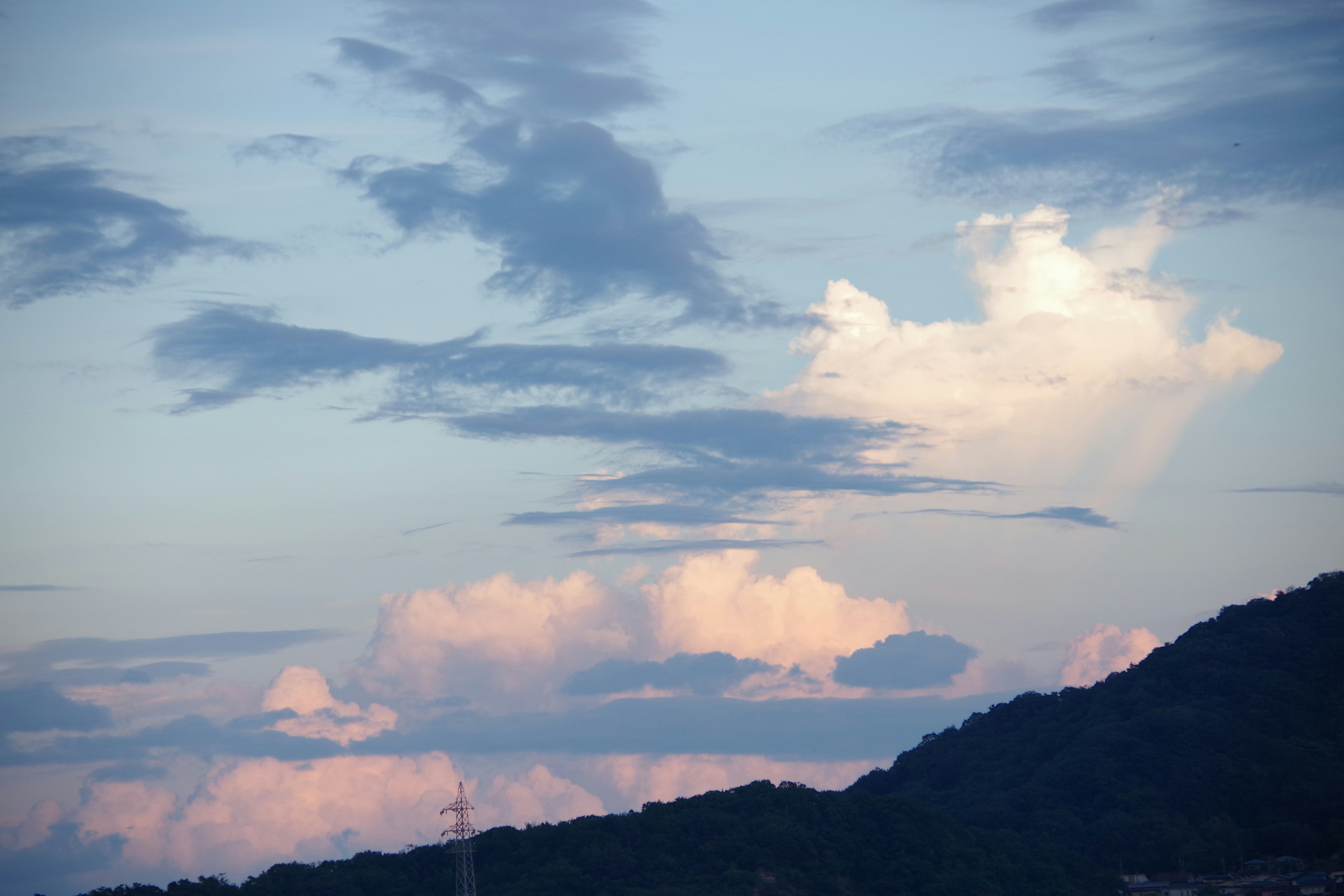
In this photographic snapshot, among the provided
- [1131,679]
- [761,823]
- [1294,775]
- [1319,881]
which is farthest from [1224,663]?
[761,823]

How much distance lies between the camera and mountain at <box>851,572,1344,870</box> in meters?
151

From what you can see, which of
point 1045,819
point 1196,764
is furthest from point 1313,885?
point 1045,819

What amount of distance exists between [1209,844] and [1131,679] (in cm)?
5172

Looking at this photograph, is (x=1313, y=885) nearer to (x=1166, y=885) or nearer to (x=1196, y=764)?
(x=1166, y=885)

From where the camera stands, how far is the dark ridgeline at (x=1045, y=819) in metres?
126

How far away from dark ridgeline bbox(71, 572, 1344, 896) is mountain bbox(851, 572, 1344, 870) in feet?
0.86

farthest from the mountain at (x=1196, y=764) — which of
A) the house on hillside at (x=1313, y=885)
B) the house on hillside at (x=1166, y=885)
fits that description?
the house on hillside at (x=1313, y=885)

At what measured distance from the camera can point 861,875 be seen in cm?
13225

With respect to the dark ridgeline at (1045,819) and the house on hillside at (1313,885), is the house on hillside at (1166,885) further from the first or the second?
the house on hillside at (1313,885)

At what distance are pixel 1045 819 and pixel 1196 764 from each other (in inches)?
812

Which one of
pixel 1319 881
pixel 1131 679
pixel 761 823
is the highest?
pixel 1131 679

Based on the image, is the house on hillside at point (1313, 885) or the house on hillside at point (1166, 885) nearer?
the house on hillside at point (1313, 885)

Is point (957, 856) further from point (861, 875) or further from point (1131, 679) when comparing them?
point (1131, 679)

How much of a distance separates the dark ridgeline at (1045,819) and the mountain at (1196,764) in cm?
26
